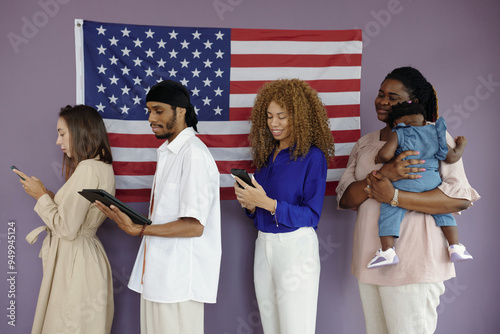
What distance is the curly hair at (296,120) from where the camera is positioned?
228 centimetres

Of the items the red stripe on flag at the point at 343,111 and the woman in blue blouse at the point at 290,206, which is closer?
the woman in blue blouse at the point at 290,206

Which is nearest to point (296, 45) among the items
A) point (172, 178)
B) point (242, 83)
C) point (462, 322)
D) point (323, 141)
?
point (242, 83)

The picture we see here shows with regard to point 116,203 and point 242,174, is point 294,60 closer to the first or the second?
point 242,174

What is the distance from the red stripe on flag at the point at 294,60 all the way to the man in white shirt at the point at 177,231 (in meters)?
0.84

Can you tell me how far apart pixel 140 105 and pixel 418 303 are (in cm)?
209

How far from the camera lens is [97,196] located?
2004 millimetres

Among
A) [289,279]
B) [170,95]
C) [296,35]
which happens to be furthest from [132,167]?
[296,35]

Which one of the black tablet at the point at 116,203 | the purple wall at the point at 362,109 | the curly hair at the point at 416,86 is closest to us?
the black tablet at the point at 116,203

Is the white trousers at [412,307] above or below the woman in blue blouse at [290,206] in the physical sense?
below

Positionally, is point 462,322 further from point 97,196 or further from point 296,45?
point 97,196

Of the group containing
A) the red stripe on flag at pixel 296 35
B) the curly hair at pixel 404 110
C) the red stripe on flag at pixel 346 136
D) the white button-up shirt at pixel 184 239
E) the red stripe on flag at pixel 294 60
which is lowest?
the white button-up shirt at pixel 184 239

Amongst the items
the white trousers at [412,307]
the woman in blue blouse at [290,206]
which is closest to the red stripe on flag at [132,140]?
the woman in blue blouse at [290,206]

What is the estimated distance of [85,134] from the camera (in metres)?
2.48

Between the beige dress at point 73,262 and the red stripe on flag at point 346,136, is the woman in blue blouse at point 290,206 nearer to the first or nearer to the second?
the red stripe on flag at point 346,136
